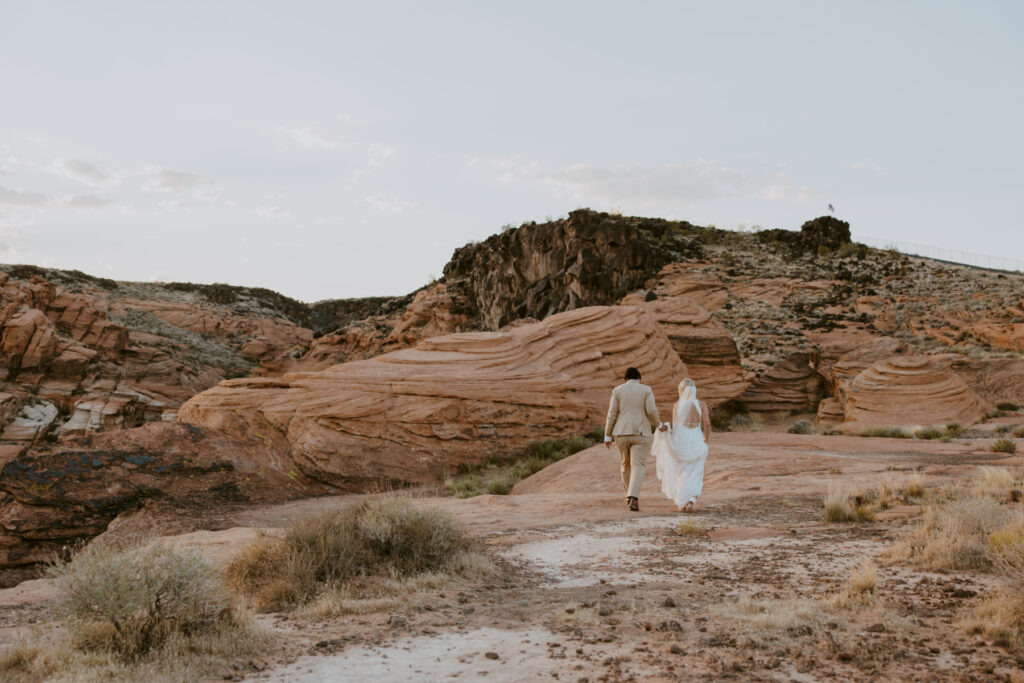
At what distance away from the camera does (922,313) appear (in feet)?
126

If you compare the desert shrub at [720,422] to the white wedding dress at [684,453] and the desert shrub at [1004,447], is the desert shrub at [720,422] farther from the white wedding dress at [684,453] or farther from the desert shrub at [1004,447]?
the white wedding dress at [684,453]

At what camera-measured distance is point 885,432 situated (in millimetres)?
19641

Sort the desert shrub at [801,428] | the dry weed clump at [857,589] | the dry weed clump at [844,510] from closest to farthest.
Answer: the dry weed clump at [857,589]
the dry weed clump at [844,510]
the desert shrub at [801,428]

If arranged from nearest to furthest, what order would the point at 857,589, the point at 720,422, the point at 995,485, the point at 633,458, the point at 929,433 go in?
the point at 857,589 < the point at 995,485 < the point at 633,458 < the point at 929,433 < the point at 720,422

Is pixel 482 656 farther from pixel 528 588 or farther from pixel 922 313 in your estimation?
pixel 922 313

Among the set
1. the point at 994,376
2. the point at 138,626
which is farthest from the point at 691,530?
the point at 994,376

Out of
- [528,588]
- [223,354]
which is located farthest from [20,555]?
[223,354]

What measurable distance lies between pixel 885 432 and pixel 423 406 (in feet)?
42.0

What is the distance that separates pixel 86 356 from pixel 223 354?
17920 mm

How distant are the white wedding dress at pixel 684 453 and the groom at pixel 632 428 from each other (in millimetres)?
213

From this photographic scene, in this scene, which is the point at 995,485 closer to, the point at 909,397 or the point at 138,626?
the point at 138,626

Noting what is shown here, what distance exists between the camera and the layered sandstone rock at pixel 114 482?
1164 cm

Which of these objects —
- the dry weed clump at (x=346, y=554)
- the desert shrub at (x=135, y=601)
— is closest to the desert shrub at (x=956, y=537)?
the dry weed clump at (x=346, y=554)

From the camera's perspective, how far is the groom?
31.9ft
